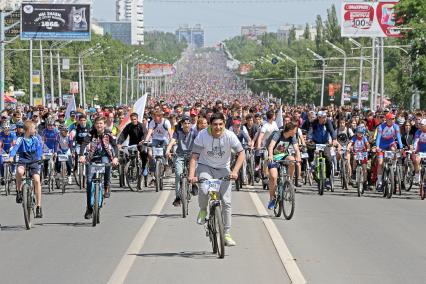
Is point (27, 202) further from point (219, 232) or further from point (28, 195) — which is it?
point (219, 232)

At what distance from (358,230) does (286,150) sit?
8.18 ft

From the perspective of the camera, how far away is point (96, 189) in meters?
17.5

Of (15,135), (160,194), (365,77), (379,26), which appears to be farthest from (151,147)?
(365,77)

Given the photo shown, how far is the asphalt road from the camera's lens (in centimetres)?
1244

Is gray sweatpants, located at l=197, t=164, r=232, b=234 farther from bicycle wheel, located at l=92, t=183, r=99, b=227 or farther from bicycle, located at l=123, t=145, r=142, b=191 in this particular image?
bicycle, located at l=123, t=145, r=142, b=191

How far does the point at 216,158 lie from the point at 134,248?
1.54 meters

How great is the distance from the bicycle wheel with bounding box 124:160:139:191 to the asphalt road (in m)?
3.40

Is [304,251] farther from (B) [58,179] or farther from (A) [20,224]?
(B) [58,179]

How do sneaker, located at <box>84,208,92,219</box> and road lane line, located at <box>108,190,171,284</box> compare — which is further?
sneaker, located at <box>84,208,92,219</box>

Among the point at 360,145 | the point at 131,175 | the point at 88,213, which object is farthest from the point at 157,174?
Result: the point at 88,213

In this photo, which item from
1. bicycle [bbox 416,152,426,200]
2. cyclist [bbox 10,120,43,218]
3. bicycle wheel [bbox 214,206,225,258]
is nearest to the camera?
bicycle wheel [bbox 214,206,225,258]

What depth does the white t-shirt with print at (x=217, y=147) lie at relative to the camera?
14219 mm

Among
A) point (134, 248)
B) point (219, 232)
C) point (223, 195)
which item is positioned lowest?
point (134, 248)

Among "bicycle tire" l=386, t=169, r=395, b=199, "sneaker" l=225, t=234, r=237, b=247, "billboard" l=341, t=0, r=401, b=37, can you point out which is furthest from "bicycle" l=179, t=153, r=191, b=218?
"billboard" l=341, t=0, r=401, b=37
